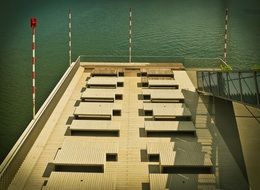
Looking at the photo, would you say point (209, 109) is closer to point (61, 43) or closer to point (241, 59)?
point (241, 59)

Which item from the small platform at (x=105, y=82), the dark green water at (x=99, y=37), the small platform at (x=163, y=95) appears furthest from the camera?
the dark green water at (x=99, y=37)

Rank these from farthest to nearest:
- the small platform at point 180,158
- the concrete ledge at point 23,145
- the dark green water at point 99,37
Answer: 1. the dark green water at point 99,37
2. the small platform at point 180,158
3. the concrete ledge at point 23,145

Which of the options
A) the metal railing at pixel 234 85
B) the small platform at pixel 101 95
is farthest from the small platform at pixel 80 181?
the small platform at pixel 101 95

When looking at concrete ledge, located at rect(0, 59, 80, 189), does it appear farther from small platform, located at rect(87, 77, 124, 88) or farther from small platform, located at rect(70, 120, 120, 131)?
small platform, located at rect(87, 77, 124, 88)

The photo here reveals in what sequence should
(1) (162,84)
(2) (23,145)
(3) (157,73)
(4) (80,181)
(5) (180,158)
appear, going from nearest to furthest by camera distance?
(4) (80,181) < (5) (180,158) < (2) (23,145) < (1) (162,84) < (3) (157,73)

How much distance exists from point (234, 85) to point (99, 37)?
21675 millimetres

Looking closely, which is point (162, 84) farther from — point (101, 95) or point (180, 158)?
point (180, 158)

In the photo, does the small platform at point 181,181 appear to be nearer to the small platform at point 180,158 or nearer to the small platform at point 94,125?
the small platform at point 180,158

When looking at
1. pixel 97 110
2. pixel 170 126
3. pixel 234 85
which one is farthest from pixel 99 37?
pixel 234 85

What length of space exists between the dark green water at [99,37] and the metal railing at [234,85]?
6533 millimetres

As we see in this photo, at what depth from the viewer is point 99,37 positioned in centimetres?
3200

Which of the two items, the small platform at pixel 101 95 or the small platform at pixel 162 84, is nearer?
the small platform at pixel 101 95

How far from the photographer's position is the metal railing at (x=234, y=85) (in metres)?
9.36

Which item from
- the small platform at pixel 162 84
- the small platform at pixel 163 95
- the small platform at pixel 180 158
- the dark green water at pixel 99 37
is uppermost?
the dark green water at pixel 99 37
